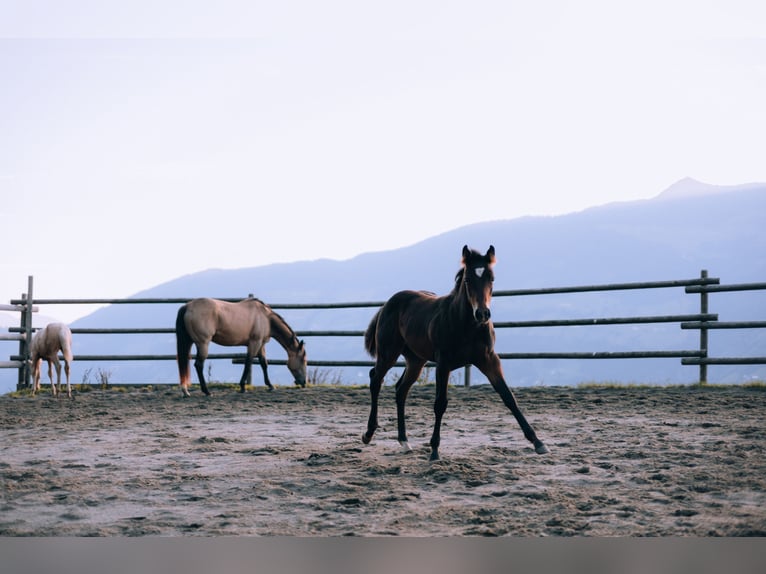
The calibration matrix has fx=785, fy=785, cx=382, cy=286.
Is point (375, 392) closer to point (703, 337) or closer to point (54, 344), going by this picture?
point (703, 337)

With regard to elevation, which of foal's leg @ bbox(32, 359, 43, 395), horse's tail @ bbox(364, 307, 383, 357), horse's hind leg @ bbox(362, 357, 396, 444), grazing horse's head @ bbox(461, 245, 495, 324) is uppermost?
grazing horse's head @ bbox(461, 245, 495, 324)

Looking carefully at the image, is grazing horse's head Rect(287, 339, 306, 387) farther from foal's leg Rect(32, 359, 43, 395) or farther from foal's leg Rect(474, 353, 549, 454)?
foal's leg Rect(474, 353, 549, 454)

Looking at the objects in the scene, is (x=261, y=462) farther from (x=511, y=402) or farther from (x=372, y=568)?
(x=372, y=568)

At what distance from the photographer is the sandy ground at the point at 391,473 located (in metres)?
3.66

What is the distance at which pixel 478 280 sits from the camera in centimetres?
495

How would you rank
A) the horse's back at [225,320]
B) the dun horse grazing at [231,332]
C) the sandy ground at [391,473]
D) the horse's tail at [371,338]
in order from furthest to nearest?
1. the horse's back at [225,320]
2. the dun horse grazing at [231,332]
3. the horse's tail at [371,338]
4. the sandy ground at [391,473]

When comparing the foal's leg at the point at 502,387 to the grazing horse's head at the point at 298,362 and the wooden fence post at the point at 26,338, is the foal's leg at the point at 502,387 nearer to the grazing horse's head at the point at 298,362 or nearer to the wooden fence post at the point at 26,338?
the grazing horse's head at the point at 298,362

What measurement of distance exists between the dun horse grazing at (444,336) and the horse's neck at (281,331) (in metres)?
5.85

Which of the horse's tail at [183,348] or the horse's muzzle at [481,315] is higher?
the horse's muzzle at [481,315]

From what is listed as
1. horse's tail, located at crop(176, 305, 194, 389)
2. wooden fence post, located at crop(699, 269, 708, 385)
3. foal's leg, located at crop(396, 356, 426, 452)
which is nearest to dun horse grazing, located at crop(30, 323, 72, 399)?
horse's tail, located at crop(176, 305, 194, 389)

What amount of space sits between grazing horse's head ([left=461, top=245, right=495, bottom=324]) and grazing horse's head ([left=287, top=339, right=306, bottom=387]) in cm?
731

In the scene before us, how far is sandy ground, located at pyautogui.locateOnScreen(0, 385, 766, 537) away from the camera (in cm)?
366

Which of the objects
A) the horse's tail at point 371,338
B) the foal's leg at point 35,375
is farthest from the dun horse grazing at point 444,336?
the foal's leg at point 35,375

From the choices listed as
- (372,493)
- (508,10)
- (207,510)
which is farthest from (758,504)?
(508,10)
